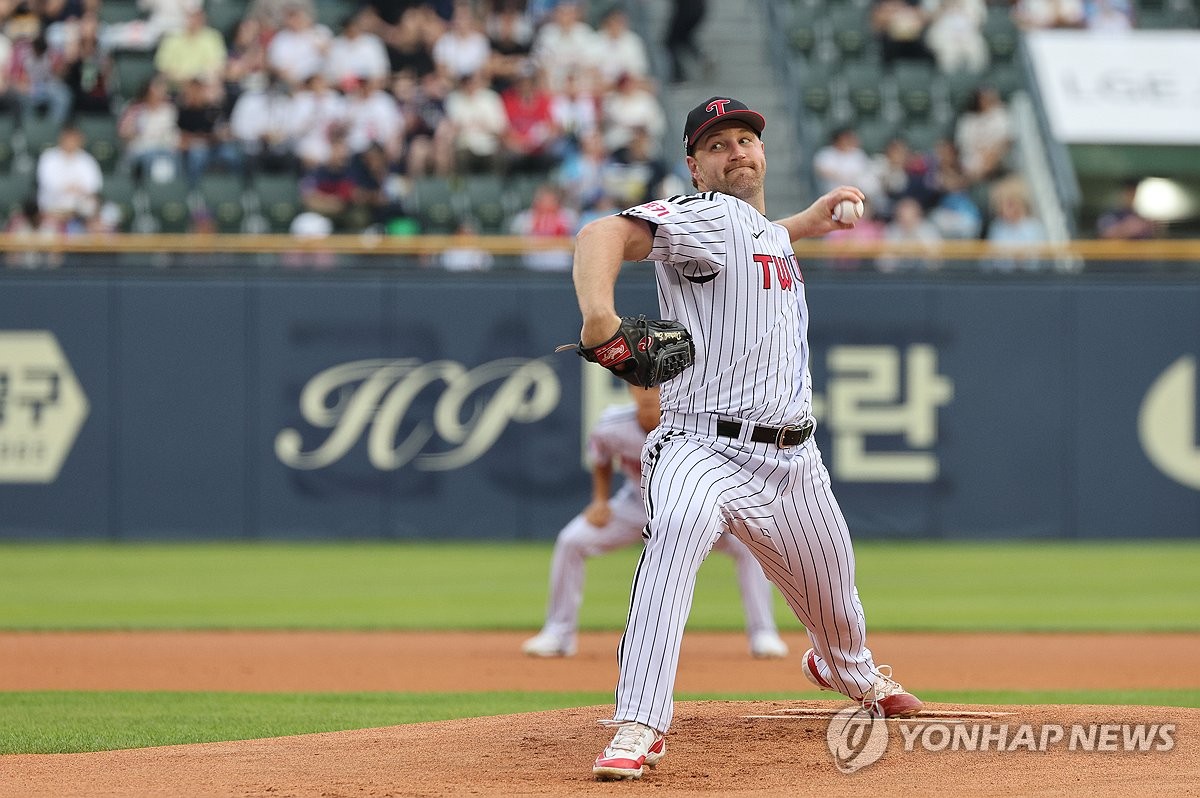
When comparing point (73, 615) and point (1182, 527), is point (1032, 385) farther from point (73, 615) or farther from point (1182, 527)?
point (73, 615)

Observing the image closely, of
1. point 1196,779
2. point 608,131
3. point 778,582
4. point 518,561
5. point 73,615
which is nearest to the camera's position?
point 1196,779

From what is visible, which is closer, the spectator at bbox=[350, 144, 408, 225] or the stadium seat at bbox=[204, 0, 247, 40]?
the spectator at bbox=[350, 144, 408, 225]

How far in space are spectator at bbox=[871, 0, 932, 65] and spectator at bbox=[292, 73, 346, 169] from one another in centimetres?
579

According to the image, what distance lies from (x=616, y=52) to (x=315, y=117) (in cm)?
320

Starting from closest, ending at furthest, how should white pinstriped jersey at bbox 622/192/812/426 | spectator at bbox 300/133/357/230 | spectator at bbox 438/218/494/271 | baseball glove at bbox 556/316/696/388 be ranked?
baseball glove at bbox 556/316/696/388 < white pinstriped jersey at bbox 622/192/812/426 < spectator at bbox 438/218/494/271 < spectator at bbox 300/133/357/230

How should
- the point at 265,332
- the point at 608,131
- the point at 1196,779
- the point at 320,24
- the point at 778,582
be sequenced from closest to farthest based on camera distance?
the point at 1196,779, the point at 778,582, the point at 265,332, the point at 608,131, the point at 320,24

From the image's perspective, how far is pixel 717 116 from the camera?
4.87 metres

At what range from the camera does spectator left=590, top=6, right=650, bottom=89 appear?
16438mm

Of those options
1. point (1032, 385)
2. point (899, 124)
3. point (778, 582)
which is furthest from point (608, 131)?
point (778, 582)

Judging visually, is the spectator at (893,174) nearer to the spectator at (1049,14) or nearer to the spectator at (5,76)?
the spectator at (1049,14)

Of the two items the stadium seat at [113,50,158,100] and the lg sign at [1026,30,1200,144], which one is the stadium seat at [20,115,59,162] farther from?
the lg sign at [1026,30,1200,144]

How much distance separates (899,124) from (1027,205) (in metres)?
1.87

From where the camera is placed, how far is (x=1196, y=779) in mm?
4535

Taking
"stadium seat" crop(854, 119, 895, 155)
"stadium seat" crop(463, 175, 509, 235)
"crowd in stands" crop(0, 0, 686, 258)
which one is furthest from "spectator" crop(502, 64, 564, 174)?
"stadium seat" crop(854, 119, 895, 155)
